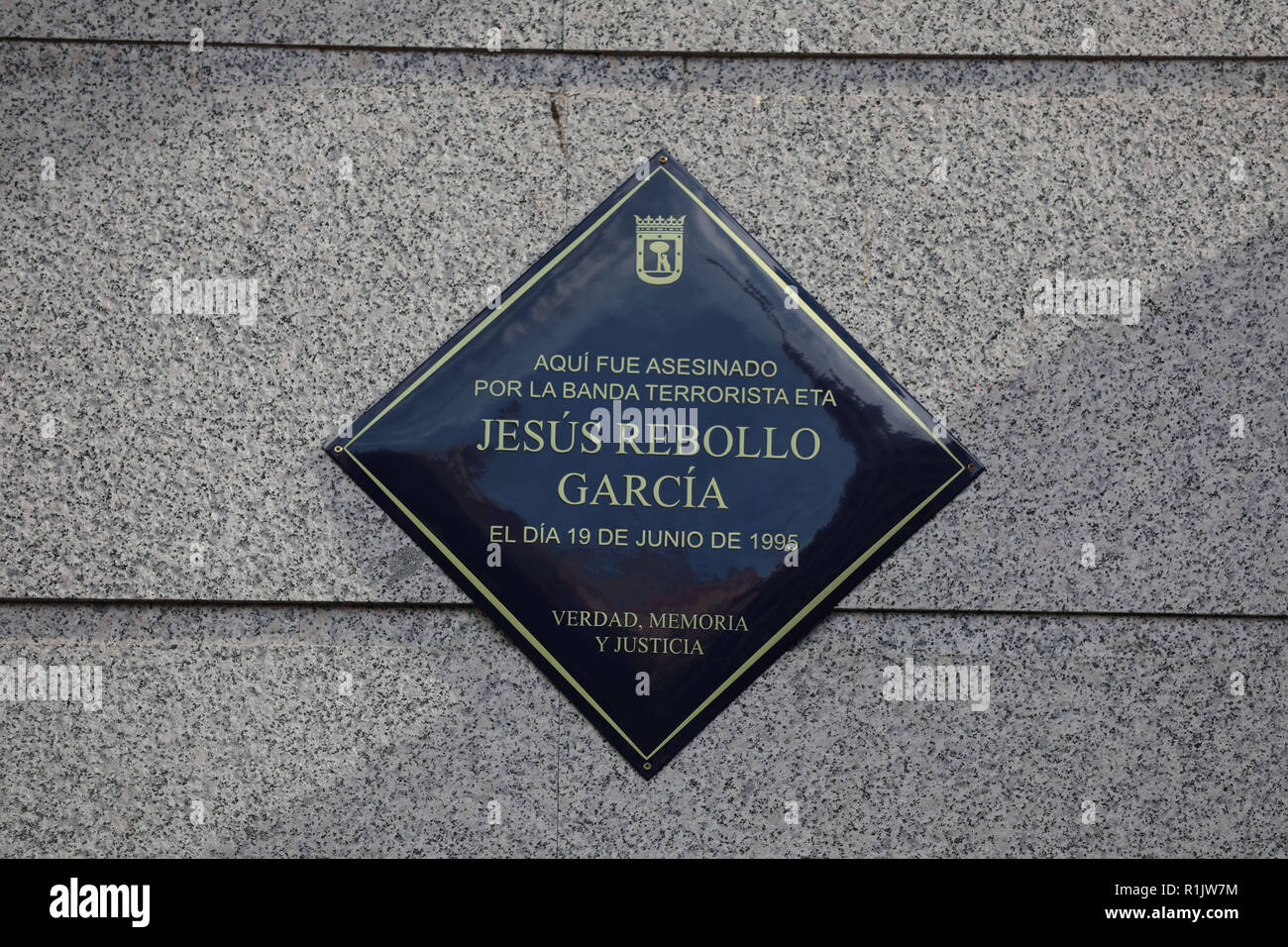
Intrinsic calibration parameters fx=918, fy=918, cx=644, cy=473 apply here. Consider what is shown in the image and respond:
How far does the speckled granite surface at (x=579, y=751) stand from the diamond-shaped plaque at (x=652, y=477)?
0.18m

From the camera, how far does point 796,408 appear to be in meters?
3.14

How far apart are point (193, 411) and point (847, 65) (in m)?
2.57

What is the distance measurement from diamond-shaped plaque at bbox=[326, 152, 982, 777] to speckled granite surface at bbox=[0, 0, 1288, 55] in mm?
787

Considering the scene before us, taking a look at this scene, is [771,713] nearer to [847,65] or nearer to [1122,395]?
[1122,395]

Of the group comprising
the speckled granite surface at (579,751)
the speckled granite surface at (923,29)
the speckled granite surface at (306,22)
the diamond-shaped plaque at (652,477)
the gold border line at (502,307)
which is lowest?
the speckled granite surface at (579,751)

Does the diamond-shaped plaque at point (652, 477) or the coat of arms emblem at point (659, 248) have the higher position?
the coat of arms emblem at point (659, 248)

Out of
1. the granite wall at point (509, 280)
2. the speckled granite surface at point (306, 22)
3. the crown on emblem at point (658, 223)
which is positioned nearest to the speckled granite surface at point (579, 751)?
the granite wall at point (509, 280)

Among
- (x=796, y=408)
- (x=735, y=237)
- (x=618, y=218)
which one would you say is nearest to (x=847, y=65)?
(x=735, y=237)

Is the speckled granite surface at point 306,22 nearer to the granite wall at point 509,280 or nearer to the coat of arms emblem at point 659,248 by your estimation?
the granite wall at point 509,280

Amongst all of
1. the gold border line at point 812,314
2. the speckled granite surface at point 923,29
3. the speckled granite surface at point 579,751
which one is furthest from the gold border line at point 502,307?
the speckled granite surface at point 579,751

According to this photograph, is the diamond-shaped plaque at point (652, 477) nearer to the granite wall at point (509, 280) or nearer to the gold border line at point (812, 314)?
the gold border line at point (812, 314)

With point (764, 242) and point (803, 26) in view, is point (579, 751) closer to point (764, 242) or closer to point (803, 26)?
point (764, 242)

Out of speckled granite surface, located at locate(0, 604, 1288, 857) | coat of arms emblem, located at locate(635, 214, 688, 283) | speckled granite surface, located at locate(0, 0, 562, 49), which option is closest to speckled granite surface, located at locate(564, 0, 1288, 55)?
A: speckled granite surface, located at locate(0, 0, 562, 49)

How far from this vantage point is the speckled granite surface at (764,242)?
3164mm
